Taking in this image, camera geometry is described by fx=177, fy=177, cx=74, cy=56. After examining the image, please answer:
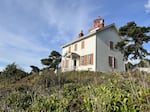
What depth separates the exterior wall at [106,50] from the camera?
22219mm

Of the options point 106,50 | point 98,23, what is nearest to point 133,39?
point 106,50

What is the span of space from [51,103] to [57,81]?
10.0 meters

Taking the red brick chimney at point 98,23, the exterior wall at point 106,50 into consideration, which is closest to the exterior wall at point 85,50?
the exterior wall at point 106,50

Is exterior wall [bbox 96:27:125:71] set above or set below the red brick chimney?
below

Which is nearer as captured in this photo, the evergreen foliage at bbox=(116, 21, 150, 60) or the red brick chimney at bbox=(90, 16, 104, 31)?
the evergreen foliage at bbox=(116, 21, 150, 60)

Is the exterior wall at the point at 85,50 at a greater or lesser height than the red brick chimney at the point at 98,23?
lesser

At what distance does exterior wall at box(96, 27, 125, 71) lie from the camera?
22219 millimetres

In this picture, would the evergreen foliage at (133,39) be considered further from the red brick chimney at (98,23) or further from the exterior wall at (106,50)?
the red brick chimney at (98,23)

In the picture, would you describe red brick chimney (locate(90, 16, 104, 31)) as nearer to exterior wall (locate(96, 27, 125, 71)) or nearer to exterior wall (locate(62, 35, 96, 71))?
exterior wall (locate(96, 27, 125, 71))

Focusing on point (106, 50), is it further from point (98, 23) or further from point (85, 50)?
point (98, 23)

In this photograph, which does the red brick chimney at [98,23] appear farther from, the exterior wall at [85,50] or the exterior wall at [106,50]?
the exterior wall at [85,50]

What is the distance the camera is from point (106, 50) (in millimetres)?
23172

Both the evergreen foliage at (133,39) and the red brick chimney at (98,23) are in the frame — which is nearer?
the evergreen foliage at (133,39)

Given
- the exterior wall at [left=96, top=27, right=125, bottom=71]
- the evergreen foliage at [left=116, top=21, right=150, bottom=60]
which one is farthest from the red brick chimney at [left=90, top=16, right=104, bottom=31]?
the evergreen foliage at [left=116, top=21, right=150, bottom=60]
